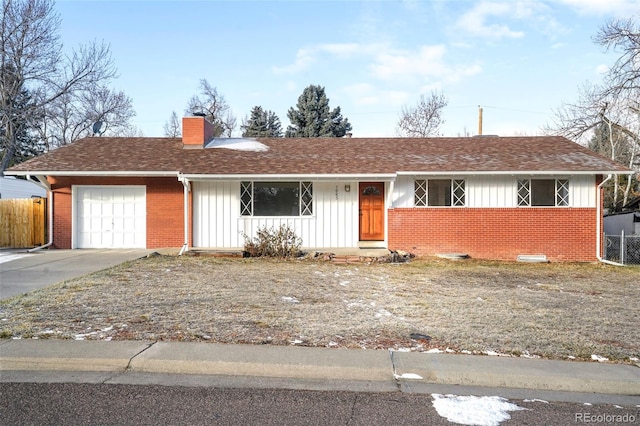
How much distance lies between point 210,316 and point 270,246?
7424mm

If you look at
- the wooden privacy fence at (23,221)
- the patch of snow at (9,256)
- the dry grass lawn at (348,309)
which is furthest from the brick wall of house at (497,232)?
the wooden privacy fence at (23,221)

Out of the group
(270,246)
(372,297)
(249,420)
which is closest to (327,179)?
(270,246)

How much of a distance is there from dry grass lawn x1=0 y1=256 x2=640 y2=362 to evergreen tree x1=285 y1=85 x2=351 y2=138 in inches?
1121

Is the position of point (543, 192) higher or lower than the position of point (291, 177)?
lower

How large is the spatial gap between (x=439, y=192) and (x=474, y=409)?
11.6m

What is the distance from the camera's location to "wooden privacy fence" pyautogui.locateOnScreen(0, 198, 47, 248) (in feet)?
54.7

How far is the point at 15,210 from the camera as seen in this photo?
54.9 feet

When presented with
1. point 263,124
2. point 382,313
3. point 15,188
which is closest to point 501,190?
point 382,313

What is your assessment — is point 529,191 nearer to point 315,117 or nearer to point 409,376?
point 409,376

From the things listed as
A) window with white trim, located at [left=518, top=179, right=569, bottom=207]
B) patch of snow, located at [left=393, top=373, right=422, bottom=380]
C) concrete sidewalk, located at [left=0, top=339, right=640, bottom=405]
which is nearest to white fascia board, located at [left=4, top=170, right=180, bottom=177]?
concrete sidewalk, located at [left=0, top=339, right=640, bottom=405]

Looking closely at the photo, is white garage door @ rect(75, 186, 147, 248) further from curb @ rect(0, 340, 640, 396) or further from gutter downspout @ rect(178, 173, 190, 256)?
curb @ rect(0, 340, 640, 396)

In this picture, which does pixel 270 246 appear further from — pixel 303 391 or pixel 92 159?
pixel 303 391

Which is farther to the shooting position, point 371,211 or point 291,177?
point 371,211

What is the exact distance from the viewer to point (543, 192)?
49.7ft
